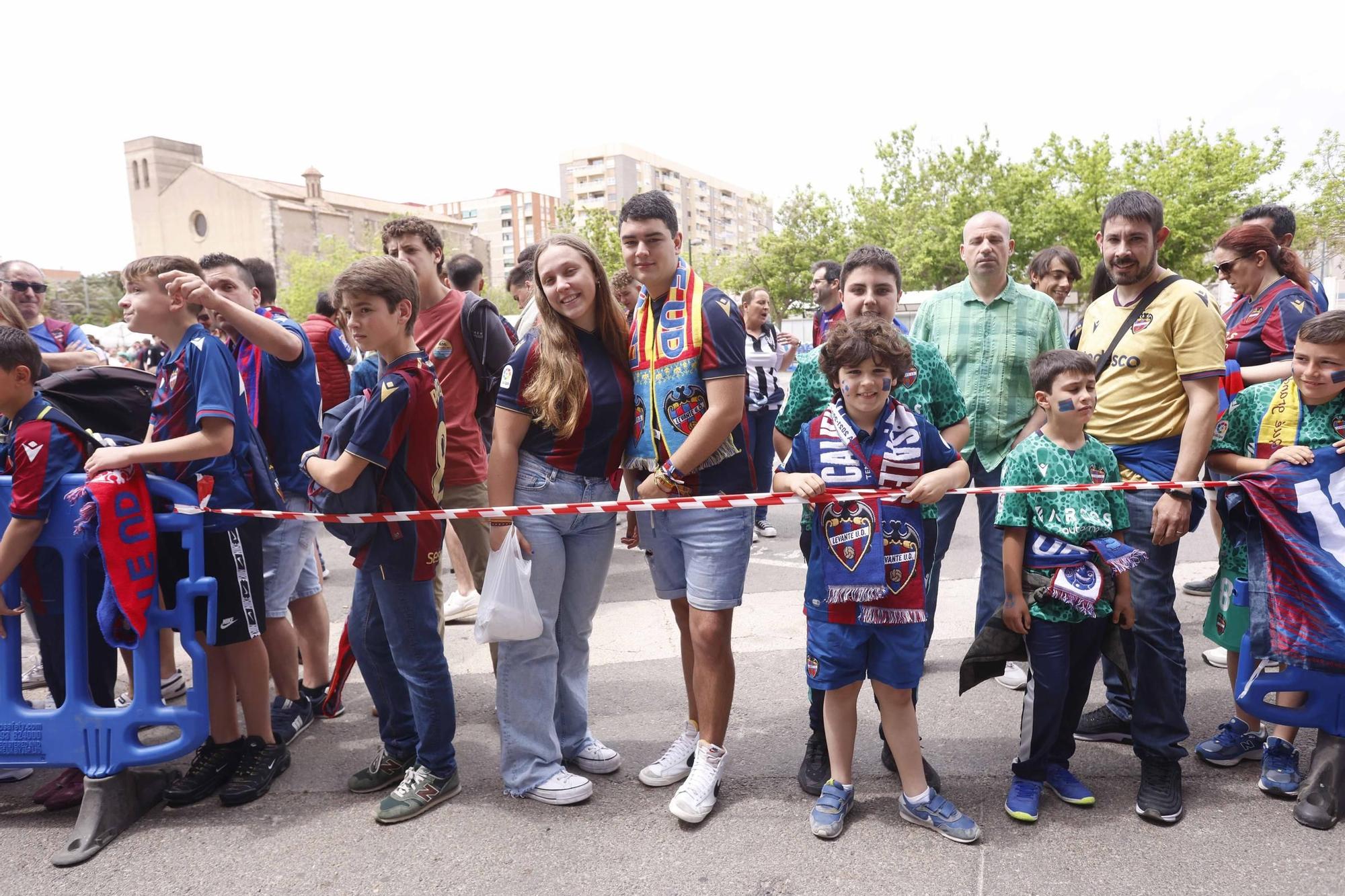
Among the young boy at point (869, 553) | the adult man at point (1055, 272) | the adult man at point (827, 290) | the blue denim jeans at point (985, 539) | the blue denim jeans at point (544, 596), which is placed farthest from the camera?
the adult man at point (827, 290)

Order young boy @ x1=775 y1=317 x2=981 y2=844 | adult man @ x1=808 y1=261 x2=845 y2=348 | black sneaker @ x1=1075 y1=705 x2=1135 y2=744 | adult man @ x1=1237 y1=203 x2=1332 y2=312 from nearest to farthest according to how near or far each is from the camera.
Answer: young boy @ x1=775 y1=317 x2=981 y2=844 < black sneaker @ x1=1075 y1=705 x2=1135 y2=744 < adult man @ x1=1237 y1=203 x2=1332 y2=312 < adult man @ x1=808 y1=261 x2=845 y2=348

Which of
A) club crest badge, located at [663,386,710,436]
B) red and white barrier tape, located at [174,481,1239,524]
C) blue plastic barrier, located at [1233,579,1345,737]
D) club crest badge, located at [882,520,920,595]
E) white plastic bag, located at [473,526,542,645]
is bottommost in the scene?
blue plastic barrier, located at [1233,579,1345,737]

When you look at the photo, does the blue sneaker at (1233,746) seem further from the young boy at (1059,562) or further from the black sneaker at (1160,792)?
the young boy at (1059,562)

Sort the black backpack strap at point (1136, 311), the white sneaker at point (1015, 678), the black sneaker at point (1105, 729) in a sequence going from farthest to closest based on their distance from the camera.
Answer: the white sneaker at point (1015, 678)
the black sneaker at point (1105, 729)
the black backpack strap at point (1136, 311)

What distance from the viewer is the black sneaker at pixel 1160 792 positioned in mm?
2793

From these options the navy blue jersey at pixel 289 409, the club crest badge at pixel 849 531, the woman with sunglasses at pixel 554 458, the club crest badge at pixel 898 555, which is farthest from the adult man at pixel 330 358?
the club crest badge at pixel 898 555

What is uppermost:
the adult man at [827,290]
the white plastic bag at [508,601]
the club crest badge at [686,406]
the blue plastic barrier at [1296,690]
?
the adult man at [827,290]

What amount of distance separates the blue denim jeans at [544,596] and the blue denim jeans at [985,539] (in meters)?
1.45

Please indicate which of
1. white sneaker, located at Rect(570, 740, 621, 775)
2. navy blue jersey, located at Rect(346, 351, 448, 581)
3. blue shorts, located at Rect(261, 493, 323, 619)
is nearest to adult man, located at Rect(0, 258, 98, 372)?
blue shorts, located at Rect(261, 493, 323, 619)

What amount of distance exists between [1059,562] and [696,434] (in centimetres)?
132

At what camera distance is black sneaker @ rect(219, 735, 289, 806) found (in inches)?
123

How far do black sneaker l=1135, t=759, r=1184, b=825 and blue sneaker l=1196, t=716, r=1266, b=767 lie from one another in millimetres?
374

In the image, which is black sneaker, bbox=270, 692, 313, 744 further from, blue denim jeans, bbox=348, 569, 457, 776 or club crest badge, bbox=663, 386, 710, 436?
club crest badge, bbox=663, 386, 710, 436

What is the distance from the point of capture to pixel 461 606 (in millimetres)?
5379
